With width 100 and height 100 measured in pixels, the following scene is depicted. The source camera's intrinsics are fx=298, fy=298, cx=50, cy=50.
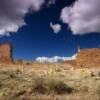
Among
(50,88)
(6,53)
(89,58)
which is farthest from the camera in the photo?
(6,53)

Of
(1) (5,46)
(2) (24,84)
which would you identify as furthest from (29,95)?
(1) (5,46)

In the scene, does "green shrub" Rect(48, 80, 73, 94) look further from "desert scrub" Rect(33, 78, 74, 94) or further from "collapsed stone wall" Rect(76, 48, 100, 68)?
"collapsed stone wall" Rect(76, 48, 100, 68)

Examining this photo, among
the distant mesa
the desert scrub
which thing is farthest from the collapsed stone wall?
the desert scrub

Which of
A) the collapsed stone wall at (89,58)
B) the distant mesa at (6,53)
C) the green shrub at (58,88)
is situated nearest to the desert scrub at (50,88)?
the green shrub at (58,88)

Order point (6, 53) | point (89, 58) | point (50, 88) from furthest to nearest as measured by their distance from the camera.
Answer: point (6, 53)
point (89, 58)
point (50, 88)

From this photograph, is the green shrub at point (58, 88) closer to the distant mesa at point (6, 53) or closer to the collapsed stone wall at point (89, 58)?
the collapsed stone wall at point (89, 58)

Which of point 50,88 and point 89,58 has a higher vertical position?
point 89,58

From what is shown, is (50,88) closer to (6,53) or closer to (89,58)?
(89,58)

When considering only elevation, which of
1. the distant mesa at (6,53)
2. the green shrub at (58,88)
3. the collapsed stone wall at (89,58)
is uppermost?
the distant mesa at (6,53)

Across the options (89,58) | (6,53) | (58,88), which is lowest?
(58,88)

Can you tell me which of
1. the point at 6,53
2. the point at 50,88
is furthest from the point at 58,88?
the point at 6,53

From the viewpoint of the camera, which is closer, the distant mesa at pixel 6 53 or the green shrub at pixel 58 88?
the green shrub at pixel 58 88

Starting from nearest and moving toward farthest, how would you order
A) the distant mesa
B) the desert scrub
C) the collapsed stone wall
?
the desert scrub < the collapsed stone wall < the distant mesa

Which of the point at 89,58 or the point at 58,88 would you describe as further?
the point at 89,58
